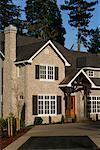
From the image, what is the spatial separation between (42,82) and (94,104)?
7.08m

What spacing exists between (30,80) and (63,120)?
448 cm

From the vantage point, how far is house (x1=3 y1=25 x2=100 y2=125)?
35188mm

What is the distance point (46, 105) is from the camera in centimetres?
3566

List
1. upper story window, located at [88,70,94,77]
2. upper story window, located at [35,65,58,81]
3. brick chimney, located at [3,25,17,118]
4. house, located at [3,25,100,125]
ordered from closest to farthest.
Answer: house, located at [3,25,100,125], upper story window, located at [35,65,58,81], brick chimney, located at [3,25,17,118], upper story window, located at [88,70,94,77]

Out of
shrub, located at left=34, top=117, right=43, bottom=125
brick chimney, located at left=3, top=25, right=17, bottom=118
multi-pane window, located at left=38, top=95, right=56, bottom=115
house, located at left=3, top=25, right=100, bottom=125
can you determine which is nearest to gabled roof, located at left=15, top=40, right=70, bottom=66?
house, located at left=3, top=25, right=100, bottom=125

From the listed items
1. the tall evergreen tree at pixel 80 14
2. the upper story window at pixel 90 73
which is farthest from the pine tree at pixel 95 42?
the upper story window at pixel 90 73

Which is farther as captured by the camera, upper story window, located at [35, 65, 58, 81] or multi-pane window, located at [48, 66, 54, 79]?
multi-pane window, located at [48, 66, 54, 79]

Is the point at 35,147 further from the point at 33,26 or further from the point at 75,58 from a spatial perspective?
the point at 33,26

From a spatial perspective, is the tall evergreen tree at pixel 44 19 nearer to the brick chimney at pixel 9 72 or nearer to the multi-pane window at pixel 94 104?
the multi-pane window at pixel 94 104

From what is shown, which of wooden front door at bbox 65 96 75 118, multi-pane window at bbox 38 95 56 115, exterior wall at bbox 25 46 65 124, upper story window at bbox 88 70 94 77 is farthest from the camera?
upper story window at bbox 88 70 94 77

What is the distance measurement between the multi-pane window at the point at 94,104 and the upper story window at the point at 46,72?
5.20m

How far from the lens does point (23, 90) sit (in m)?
35.5

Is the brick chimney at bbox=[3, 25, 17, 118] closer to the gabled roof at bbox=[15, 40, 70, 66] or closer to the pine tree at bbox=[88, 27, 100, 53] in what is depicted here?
the gabled roof at bbox=[15, 40, 70, 66]

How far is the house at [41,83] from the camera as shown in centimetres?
3519
